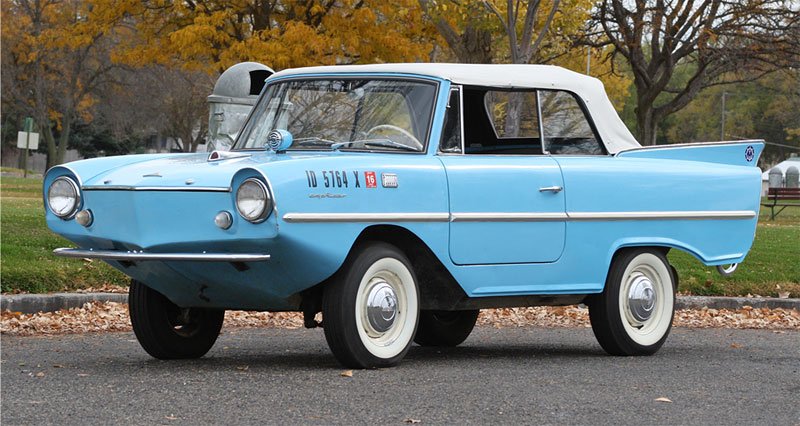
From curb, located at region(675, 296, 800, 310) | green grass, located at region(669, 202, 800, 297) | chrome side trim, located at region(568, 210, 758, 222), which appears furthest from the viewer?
green grass, located at region(669, 202, 800, 297)

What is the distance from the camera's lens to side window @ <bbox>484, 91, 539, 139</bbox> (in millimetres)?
8281

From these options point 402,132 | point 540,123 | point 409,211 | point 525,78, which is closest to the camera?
point 409,211

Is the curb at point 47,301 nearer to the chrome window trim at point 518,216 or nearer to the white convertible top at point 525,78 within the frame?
the white convertible top at point 525,78

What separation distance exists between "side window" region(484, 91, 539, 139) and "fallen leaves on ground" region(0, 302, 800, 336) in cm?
280

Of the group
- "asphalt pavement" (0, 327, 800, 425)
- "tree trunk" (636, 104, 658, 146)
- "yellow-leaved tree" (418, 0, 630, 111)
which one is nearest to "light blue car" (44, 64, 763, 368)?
"asphalt pavement" (0, 327, 800, 425)

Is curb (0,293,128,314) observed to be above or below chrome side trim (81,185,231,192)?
below

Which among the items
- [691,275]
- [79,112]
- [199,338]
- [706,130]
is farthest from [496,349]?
[706,130]

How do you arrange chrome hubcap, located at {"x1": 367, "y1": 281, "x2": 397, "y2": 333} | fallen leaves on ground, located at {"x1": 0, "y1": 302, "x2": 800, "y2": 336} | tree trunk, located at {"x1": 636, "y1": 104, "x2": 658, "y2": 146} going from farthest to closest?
tree trunk, located at {"x1": 636, "y1": 104, "x2": 658, "y2": 146}
fallen leaves on ground, located at {"x1": 0, "y1": 302, "x2": 800, "y2": 336}
chrome hubcap, located at {"x1": 367, "y1": 281, "x2": 397, "y2": 333}

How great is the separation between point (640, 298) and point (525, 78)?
158 cm

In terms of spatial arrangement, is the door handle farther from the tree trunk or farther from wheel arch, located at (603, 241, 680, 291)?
the tree trunk

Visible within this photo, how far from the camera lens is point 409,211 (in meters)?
7.03

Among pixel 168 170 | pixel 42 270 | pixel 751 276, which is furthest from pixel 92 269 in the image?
pixel 751 276

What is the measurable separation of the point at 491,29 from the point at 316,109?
1064 cm

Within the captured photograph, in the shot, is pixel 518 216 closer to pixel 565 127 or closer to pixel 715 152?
pixel 565 127
